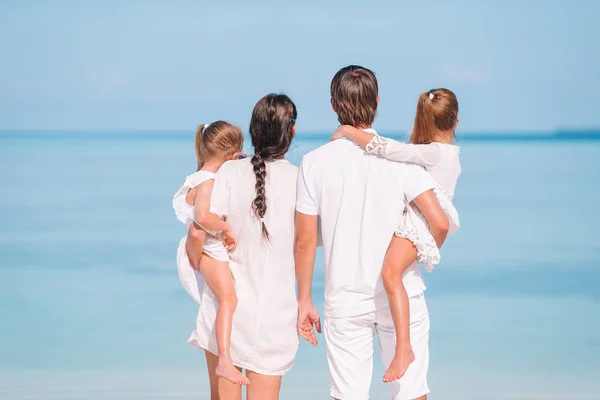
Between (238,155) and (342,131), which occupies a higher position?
(342,131)

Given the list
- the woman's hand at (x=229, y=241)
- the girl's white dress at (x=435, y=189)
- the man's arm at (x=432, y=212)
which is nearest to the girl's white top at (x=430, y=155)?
the girl's white dress at (x=435, y=189)

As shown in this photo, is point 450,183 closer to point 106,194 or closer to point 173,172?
point 106,194

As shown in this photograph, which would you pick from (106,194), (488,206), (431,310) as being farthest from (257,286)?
(106,194)

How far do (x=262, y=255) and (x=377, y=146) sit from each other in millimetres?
457


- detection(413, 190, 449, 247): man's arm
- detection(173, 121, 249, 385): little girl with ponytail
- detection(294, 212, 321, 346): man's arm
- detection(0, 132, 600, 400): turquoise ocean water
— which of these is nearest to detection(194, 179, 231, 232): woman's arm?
detection(173, 121, 249, 385): little girl with ponytail

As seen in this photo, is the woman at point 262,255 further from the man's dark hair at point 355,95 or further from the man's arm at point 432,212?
the man's arm at point 432,212

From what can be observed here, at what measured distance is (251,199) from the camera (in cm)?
267

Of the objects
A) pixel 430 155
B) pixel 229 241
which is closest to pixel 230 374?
pixel 229 241

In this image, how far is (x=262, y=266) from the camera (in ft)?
8.84

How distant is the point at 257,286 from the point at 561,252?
187 inches

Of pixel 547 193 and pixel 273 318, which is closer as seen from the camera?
pixel 273 318

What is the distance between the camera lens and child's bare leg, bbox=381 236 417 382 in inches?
101

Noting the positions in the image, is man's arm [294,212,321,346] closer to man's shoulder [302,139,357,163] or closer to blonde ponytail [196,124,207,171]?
man's shoulder [302,139,357,163]

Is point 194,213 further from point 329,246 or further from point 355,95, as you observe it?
point 355,95
